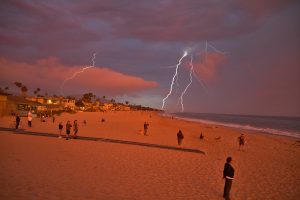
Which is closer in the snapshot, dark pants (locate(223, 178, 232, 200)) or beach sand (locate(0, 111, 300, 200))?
beach sand (locate(0, 111, 300, 200))

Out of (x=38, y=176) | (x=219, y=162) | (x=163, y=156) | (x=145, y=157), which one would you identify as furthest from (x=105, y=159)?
(x=219, y=162)

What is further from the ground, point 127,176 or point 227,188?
point 227,188

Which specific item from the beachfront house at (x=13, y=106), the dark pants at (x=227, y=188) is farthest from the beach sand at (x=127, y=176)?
the beachfront house at (x=13, y=106)

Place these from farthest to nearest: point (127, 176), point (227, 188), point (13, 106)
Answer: point (13, 106)
point (127, 176)
point (227, 188)

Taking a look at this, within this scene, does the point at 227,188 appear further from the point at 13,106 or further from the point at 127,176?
the point at 13,106

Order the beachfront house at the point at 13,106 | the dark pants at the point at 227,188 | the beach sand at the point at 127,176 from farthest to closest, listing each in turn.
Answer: the beachfront house at the point at 13,106
the dark pants at the point at 227,188
the beach sand at the point at 127,176

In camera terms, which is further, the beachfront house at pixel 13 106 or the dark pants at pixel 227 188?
the beachfront house at pixel 13 106

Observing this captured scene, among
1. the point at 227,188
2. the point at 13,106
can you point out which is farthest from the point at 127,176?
the point at 13,106

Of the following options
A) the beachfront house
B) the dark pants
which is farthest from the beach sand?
the beachfront house

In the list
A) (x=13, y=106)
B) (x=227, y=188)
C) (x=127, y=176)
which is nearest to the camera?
(x=227, y=188)

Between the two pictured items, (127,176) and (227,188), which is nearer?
(227,188)

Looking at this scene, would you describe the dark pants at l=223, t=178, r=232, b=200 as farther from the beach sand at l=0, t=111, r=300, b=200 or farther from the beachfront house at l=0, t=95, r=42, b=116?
the beachfront house at l=0, t=95, r=42, b=116

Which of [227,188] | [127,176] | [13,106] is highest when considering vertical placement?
[13,106]

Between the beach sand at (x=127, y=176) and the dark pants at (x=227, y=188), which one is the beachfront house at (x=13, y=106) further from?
the dark pants at (x=227, y=188)
